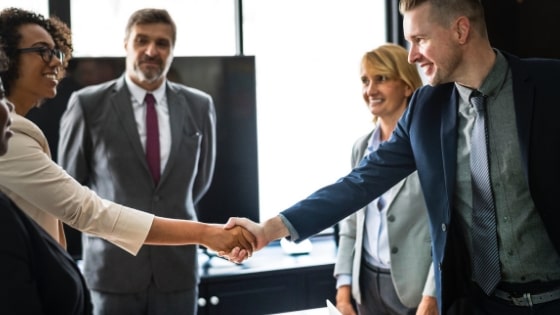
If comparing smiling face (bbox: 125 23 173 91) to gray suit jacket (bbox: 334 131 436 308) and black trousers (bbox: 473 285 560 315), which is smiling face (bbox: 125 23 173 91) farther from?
black trousers (bbox: 473 285 560 315)

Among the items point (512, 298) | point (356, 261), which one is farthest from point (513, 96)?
point (356, 261)

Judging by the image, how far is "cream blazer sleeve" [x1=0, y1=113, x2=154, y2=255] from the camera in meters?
1.83

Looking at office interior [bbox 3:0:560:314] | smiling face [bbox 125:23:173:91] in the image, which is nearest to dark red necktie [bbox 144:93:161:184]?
smiling face [bbox 125:23:173:91]

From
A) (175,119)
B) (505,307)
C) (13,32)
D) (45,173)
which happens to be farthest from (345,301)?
(13,32)

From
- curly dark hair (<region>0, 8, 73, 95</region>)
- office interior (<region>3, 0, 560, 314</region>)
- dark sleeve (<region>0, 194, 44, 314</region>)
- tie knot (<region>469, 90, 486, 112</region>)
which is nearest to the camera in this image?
dark sleeve (<region>0, 194, 44, 314</region>)

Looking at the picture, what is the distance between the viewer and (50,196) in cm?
191

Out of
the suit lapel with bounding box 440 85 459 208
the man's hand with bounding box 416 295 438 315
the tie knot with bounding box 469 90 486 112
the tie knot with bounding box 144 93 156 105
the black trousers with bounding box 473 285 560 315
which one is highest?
the tie knot with bounding box 144 93 156 105

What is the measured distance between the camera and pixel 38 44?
82.7 inches

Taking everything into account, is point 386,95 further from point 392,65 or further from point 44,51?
point 44,51

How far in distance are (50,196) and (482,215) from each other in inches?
49.6

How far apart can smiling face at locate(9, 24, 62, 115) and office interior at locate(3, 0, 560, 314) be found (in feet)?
3.64

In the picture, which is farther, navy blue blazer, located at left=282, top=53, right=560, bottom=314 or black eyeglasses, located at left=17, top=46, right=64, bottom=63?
black eyeglasses, located at left=17, top=46, right=64, bottom=63

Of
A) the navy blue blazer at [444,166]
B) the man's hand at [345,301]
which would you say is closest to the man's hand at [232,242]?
the navy blue blazer at [444,166]

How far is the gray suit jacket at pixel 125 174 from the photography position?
281 centimetres
